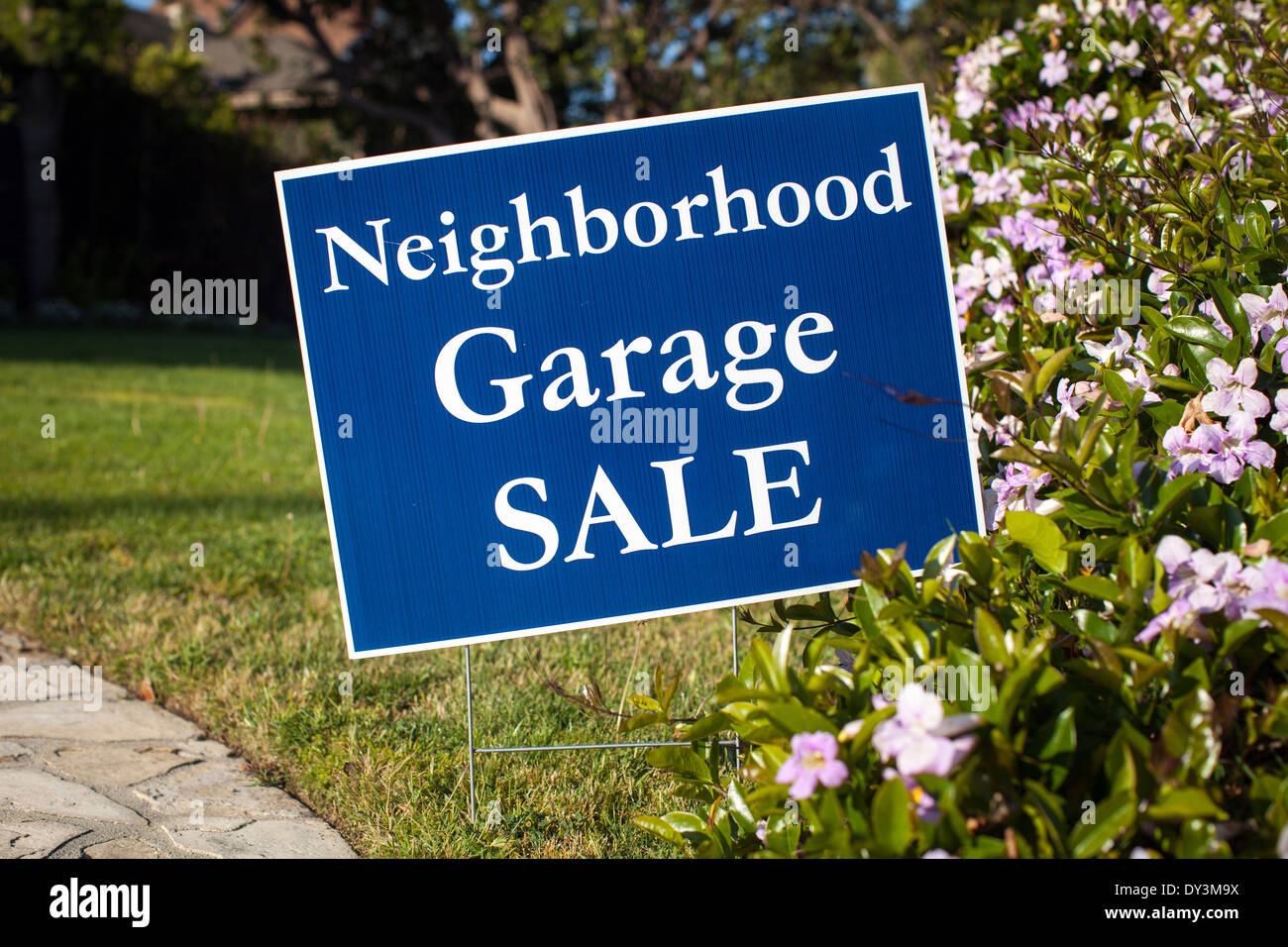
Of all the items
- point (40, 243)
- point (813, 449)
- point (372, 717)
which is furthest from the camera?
point (40, 243)

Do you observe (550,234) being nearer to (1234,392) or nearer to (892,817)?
(1234,392)

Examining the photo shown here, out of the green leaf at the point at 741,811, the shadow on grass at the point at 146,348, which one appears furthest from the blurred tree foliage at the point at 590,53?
the green leaf at the point at 741,811

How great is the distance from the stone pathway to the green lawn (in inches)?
3.4

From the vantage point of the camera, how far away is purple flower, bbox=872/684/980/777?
1157 mm

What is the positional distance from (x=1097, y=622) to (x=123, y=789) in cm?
229

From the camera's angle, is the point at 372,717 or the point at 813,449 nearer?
the point at 813,449

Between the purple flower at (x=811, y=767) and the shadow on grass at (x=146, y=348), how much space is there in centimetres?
1022

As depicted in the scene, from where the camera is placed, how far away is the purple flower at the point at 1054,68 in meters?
2.98

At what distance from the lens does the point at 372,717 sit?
285 cm

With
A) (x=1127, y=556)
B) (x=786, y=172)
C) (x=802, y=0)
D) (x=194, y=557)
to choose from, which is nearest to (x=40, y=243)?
(x=802, y=0)

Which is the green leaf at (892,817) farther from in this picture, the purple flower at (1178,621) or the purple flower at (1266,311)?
the purple flower at (1266,311)

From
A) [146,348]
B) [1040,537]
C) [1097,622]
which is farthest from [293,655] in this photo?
[146,348]
